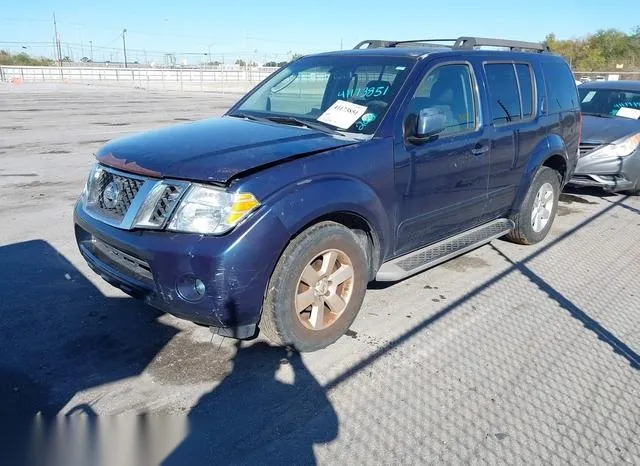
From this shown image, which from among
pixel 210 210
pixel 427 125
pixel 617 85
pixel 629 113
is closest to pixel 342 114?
pixel 427 125

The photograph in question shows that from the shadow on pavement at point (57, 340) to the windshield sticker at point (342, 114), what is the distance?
6.11ft

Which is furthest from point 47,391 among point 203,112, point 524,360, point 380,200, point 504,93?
point 203,112

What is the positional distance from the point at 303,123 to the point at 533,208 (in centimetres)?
289

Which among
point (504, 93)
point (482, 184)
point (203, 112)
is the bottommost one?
point (203, 112)

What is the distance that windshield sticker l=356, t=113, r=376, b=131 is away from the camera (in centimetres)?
387

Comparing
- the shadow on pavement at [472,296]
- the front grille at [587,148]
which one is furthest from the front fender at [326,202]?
the front grille at [587,148]

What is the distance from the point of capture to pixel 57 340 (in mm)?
3631

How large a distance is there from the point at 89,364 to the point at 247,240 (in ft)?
4.38

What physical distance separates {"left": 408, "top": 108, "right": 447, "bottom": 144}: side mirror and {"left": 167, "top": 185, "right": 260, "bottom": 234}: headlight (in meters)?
1.43

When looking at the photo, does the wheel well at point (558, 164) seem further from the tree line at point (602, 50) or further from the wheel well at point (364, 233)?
the tree line at point (602, 50)

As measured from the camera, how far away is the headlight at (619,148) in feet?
25.3

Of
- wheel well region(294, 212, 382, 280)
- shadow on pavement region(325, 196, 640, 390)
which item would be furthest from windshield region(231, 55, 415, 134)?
shadow on pavement region(325, 196, 640, 390)

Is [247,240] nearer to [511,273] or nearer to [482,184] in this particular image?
[482,184]

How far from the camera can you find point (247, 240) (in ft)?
9.74
